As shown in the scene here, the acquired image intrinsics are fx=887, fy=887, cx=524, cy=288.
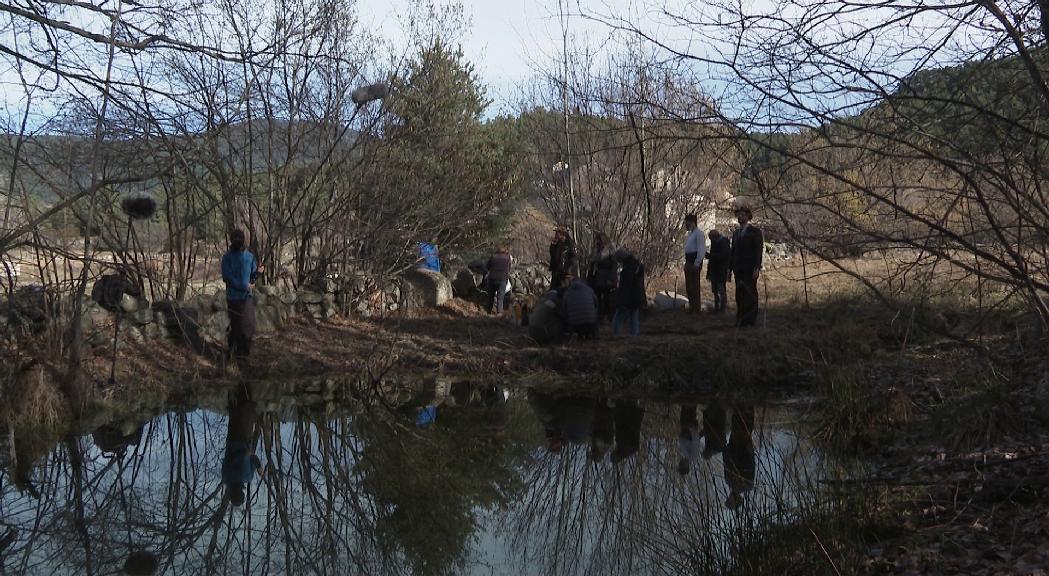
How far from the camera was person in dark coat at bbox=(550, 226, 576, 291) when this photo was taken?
13648 millimetres

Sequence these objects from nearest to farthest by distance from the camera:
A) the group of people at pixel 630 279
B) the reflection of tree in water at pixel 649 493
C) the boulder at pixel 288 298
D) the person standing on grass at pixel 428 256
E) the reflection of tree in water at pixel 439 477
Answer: the reflection of tree in water at pixel 649 493 < the reflection of tree in water at pixel 439 477 < the group of people at pixel 630 279 < the boulder at pixel 288 298 < the person standing on grass at pixel 428 256

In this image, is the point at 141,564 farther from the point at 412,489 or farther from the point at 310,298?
the point at 310,298

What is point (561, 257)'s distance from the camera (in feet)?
45.2

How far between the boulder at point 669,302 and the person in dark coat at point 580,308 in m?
2.81

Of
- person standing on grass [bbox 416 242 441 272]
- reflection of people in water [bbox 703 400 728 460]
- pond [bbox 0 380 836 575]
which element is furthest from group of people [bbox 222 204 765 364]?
reflection of people in water [bbox 703 400 728 460]

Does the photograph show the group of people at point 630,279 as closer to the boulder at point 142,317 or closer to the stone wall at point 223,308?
the stone wall at point 223,308

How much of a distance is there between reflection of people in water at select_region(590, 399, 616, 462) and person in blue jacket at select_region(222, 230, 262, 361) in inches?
181

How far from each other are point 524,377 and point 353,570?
5.78m

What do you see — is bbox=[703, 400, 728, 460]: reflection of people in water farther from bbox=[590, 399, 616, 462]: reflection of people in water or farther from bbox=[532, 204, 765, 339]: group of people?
bbox=[532, 204, 765, 339]: group of people

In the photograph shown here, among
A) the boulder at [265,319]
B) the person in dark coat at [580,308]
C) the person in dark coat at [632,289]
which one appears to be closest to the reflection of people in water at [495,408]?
the person in dark coat at [580,308]

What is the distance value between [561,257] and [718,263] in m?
2.43

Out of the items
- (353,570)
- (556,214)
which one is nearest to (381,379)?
(353,570)

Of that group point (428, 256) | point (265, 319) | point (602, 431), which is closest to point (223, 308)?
point (265, 319)

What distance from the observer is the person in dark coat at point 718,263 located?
13.6 m
